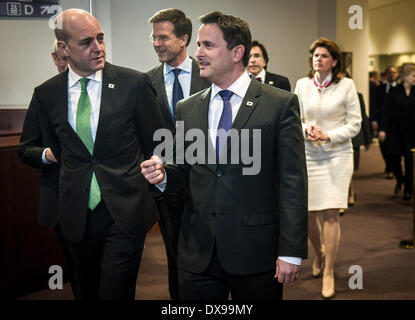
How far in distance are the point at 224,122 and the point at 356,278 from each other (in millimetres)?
2696

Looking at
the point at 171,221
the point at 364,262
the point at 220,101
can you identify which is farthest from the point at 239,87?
the point at 364,262

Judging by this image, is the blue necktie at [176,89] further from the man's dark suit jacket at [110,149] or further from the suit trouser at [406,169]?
the suit trouser at [406,169]

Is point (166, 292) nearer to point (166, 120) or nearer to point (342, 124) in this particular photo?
point (166, 120)

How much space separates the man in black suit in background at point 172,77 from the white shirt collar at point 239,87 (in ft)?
3.50

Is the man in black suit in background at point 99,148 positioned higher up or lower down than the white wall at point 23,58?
lower down

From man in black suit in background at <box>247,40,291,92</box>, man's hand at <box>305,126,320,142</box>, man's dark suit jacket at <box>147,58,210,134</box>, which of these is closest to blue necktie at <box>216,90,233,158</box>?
man's dark suit jacket at <box>147,58,210,134</box>

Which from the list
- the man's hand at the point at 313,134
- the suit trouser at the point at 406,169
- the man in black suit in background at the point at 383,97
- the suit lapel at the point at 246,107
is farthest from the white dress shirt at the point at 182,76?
the man in black suit in background at the point at 383,97

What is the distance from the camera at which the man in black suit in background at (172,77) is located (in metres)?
3.44

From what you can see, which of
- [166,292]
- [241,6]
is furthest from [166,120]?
[241,6]

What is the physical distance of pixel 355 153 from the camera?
470 cm

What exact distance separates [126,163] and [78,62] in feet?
1.71

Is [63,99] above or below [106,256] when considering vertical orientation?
above

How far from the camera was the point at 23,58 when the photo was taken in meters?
4.60

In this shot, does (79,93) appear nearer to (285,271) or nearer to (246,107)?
(246,107)
